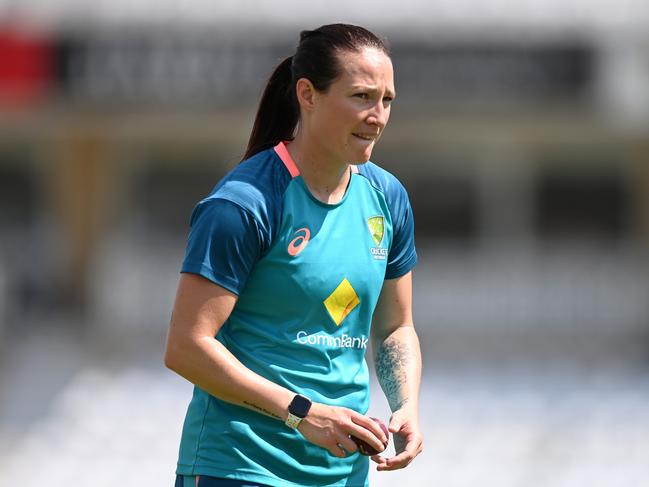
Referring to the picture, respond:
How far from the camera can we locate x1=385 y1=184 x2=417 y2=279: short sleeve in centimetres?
361

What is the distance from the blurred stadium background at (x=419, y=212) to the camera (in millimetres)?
12648

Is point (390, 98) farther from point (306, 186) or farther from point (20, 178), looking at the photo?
point (20, 178)

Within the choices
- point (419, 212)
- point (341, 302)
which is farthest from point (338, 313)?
point (419, 212)

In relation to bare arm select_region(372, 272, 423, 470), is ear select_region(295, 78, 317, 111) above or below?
above

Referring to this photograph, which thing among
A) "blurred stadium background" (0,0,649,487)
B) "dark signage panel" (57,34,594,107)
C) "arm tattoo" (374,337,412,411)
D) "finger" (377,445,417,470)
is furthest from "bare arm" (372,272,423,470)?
"dark signage panel" (57,34,594,107)

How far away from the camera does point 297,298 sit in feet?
11.0

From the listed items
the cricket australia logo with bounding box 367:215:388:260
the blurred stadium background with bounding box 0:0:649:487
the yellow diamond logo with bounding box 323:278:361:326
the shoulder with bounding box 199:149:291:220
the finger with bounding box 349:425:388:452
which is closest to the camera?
the finger with bounding box 349:425:388:452

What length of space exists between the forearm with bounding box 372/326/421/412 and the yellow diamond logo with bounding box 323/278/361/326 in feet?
1.04

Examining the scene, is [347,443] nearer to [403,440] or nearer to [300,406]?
[300,406]

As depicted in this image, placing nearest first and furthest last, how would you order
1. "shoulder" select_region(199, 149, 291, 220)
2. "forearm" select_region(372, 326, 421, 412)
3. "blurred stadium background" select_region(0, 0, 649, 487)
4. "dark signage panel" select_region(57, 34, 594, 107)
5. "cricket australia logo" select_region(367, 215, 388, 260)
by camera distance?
"shoulder" select_region(199, 149, 291, 220)
"cricket australia logo" select_region(367, 215, 388, 260)
"forearm" select_region(372, 326, 421, 412)
"blurred stadium background" select_region(0, 0, 649, 487)
"dark signage panel" select_region(57, 34, 594, 107)

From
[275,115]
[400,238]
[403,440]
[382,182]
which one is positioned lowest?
[403,440]

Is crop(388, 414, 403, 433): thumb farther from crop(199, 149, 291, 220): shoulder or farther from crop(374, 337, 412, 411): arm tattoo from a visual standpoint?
crop(199, 149, 291, 220): shoulder

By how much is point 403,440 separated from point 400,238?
55cm

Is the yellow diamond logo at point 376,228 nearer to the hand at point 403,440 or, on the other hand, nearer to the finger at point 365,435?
the hand at point 403,440
